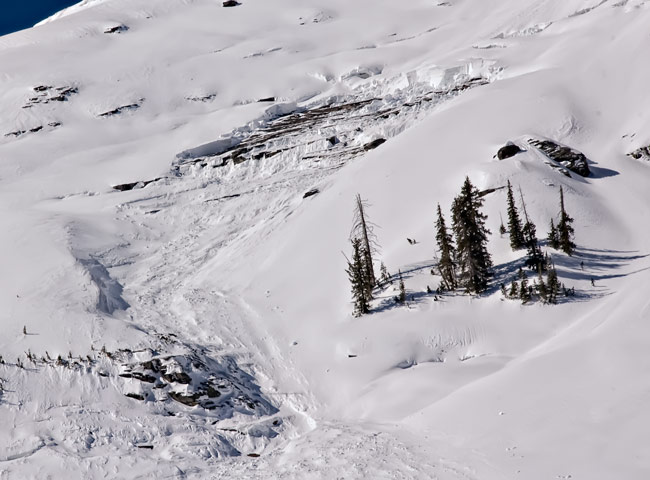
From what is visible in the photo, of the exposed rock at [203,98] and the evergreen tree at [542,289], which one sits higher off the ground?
the exposed rock at [203,98]

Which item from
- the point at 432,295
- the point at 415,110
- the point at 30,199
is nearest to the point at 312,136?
the point at 415,110

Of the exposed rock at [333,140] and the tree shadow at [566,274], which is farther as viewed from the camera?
the exposed rock at [333,140]

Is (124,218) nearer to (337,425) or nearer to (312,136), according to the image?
(312,136)

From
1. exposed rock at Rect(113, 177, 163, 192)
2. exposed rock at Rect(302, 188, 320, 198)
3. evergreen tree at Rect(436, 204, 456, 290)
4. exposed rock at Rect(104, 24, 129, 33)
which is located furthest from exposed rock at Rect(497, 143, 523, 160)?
exposed rock at Rect(104, 24, 129, 33)

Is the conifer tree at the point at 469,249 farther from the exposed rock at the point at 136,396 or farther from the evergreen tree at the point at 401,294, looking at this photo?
the exposed rock at the point at 136,396

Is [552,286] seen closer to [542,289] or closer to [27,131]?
[542,289]

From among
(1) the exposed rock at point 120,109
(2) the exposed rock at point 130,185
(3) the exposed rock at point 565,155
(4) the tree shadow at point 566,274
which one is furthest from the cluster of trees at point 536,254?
(1) the exposed rock at point 120,109
